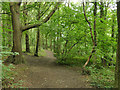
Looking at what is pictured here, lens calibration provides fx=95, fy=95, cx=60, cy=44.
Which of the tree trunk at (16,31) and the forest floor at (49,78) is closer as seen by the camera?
the forest floor at (49,78)

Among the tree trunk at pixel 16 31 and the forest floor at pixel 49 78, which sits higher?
the tree trunk at pixel 16 31

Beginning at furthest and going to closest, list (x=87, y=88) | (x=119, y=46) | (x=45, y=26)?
(x=45, y=26), (x=87, y=88), (x=119, y=46)

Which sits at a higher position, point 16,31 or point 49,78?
point 16,31

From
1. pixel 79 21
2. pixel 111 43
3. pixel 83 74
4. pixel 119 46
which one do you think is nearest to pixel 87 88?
pixel 83 74

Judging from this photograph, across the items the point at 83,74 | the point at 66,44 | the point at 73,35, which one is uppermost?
the point at 73,35

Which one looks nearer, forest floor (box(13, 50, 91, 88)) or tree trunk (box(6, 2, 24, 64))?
forest floor (box(13, 50, 91, 88))

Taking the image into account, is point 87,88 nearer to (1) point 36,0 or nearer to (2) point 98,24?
(2) point 98,24

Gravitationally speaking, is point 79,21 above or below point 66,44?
above

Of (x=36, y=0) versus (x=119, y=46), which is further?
(x=36, y=0)

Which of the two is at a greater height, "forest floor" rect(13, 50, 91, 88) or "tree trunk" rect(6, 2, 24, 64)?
"tree trunk" rect(6, 2, 24, 64)

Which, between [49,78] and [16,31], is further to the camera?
[16,31]

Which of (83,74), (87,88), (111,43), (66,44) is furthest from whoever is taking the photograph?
(66,44)

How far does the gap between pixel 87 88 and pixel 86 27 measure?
6106mm

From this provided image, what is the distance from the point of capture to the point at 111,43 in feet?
27.9
